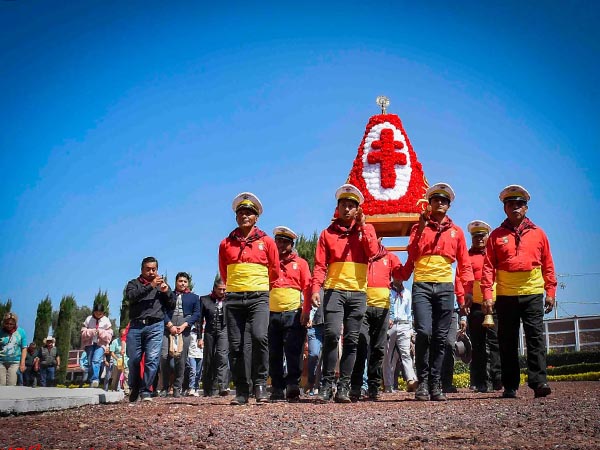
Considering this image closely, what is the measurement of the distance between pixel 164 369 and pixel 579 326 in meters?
20.5

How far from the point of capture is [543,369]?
777cm

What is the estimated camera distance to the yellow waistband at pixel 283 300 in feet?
31.7

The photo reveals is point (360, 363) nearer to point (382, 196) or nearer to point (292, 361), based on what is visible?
point (292, 361)

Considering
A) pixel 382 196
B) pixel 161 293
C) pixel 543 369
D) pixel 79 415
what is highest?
pixel 382 196

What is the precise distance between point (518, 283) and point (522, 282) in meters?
0.05

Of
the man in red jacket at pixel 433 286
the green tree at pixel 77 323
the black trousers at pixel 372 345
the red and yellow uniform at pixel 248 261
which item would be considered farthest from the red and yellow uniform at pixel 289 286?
the green tree at pixel 77 323

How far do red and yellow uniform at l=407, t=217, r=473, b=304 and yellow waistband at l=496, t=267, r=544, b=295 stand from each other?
2.17ft

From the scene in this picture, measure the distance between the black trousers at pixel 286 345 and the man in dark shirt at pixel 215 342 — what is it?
1.30 metres

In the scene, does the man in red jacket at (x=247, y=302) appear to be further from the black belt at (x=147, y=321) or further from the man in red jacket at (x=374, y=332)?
the man in red jacket at (x=374, y=332)

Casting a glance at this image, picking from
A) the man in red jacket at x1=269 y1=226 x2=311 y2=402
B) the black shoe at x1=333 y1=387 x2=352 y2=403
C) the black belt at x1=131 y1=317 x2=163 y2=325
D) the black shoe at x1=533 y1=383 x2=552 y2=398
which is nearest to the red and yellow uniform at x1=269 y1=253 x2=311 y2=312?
the man in red jacket at x1=269 y1=226 x2=311 y2=402

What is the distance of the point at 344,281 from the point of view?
26.2ft

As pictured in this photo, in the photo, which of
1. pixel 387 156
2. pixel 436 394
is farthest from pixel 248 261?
pixel 387 156

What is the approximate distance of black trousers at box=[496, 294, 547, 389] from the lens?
25.6 feet

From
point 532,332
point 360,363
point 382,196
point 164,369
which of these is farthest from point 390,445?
point 382,196
